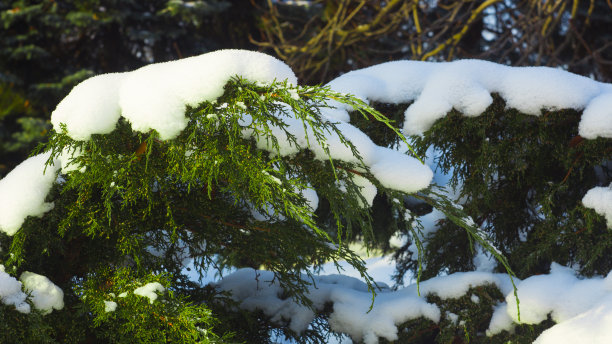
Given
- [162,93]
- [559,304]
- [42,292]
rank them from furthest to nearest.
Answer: [559,304]
[42,292]
[162,93]

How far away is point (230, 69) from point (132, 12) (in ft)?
25.6

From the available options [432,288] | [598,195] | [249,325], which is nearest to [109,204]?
[249,325]

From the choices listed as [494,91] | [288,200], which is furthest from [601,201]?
[288,200]

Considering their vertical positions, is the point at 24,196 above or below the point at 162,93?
below

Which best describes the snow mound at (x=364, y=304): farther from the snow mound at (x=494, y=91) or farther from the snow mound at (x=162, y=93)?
the snow mound at (x=162, y=93)

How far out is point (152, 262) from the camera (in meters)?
1.44

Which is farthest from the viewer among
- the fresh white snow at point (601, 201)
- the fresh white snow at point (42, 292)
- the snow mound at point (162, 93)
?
the fresh white snow at point (601, 201)

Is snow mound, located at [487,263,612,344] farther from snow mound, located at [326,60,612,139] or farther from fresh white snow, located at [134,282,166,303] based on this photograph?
fresh white snow, located at [134,282,166,303]

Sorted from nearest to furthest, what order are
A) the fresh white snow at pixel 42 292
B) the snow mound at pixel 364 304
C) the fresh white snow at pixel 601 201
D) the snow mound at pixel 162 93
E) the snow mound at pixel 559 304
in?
the snow mound at pixel 162 93 → the fresh white snow at pixel 42 292 → the snow mound at pixel 559 304 → the fresh white snow at pixel 601 201 → the snow mound at pixel 364 304

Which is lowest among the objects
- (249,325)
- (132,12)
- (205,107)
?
(132,12)

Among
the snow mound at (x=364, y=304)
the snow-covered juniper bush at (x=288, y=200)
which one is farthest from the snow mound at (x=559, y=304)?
the snow mound at (x=364, y=304)

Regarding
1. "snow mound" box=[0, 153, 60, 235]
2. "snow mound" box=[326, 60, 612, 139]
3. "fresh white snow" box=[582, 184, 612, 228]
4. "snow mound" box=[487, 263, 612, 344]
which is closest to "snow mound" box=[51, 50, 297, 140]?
"snow mound" box=[0, 153, 60, 235]

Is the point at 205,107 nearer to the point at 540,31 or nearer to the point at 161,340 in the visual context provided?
the point at 161,340

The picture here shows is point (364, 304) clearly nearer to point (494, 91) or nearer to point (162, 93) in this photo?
point (494, 91)
